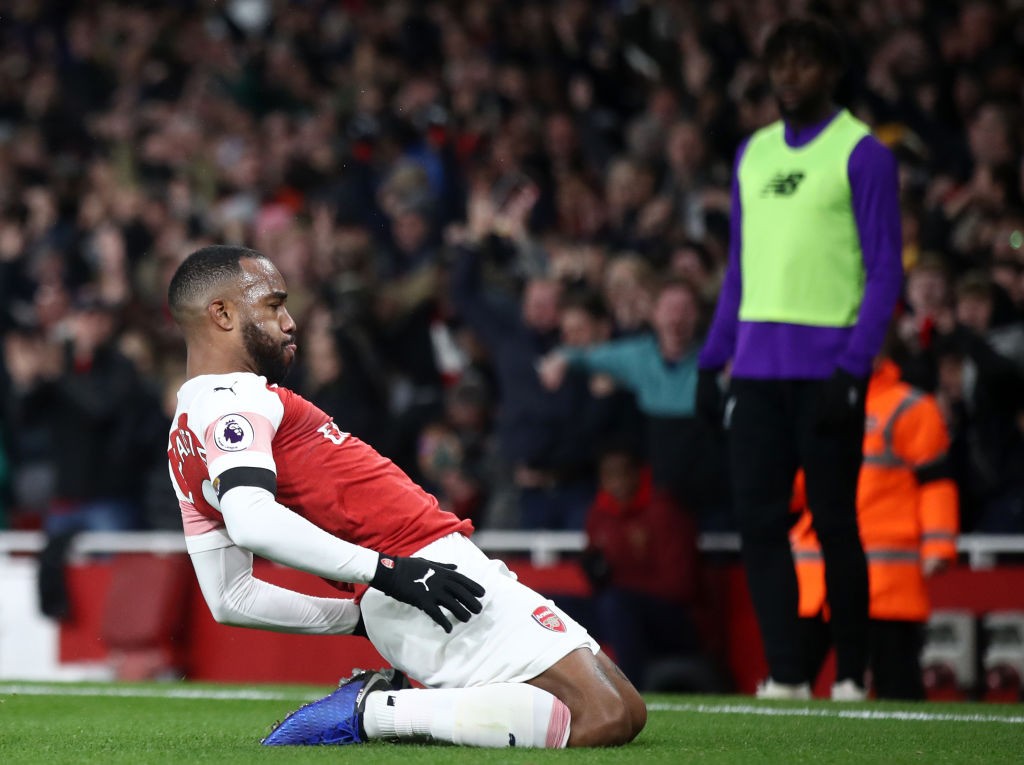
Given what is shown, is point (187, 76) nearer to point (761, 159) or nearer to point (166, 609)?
point (166, 609)

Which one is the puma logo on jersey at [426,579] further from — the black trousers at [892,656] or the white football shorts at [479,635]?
the black trousers at [892,656]

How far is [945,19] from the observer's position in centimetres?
1016

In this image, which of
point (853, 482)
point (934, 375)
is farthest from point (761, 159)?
point (934, 375)

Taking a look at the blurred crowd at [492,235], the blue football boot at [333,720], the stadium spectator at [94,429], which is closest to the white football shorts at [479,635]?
the blue football boot at [333,720]

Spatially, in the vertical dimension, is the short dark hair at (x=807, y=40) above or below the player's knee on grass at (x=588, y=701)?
above

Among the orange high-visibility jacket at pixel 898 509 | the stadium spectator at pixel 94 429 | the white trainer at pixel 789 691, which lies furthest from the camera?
the stadium spectator at pixel 94 429

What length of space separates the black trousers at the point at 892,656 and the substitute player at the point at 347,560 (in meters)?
2.60

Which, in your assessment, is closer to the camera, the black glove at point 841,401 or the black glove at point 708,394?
the black glove at point 841,401

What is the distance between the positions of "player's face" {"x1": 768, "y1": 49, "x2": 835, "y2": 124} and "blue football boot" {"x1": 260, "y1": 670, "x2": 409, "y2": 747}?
8.67 feet

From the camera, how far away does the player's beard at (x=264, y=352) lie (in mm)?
4348

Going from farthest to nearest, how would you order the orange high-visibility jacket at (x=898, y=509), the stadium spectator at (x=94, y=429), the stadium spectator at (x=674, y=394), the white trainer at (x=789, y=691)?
1. the stadium spectator at (x=94, y=429)
2. the stadium spectator at (x=674, y=394)
3. the orange high-visibility jacket at (x=898, y=509)
4. the white trainer at (x=789, y=691)

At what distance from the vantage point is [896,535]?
6.63 meters

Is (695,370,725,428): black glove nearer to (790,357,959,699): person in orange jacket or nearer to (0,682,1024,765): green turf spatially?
(790,357,959,699): person in orange jacket

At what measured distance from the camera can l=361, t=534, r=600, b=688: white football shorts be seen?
414 cm
